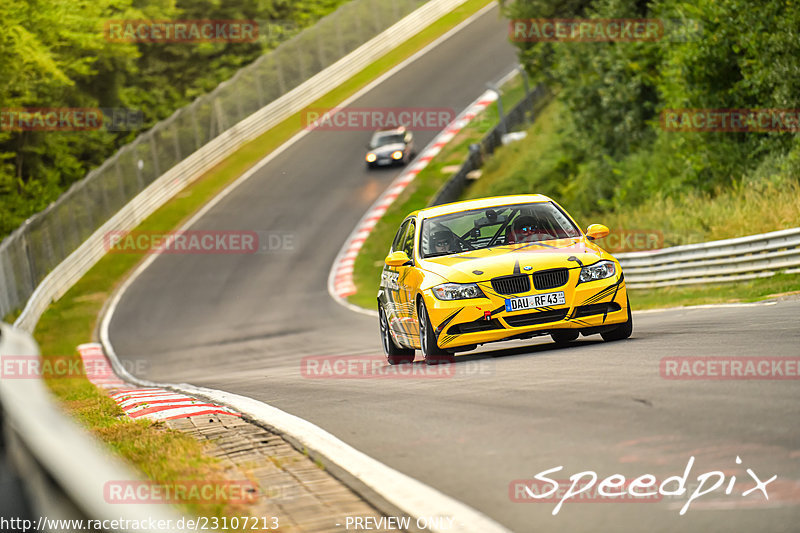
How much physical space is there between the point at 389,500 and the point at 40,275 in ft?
104

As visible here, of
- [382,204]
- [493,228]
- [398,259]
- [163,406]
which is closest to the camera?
[163,406]

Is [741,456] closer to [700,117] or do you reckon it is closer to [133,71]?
[700,117]

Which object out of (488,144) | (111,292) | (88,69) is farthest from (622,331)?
(88,69)

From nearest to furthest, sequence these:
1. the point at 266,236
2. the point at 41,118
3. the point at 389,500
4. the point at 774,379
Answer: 1. the point at 389,500
2. the point at 774,379
3. the point at 266,236
4. the point at 41,118

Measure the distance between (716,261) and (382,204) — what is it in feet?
72.5

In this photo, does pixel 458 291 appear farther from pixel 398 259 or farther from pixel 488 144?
pixel 488 144

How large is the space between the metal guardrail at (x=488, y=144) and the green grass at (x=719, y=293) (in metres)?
14.6

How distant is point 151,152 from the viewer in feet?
143

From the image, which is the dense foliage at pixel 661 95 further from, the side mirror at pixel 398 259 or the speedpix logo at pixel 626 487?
the speedpix logo at pixel 626 487

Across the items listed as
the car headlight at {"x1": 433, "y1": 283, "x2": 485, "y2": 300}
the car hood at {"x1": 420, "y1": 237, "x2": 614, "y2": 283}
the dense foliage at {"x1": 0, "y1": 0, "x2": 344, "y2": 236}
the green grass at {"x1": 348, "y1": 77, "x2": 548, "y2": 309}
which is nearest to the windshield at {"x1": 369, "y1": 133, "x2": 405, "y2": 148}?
the green grass at {"x1": 348, "y1": 77, "x2": 548, "y2": 309}

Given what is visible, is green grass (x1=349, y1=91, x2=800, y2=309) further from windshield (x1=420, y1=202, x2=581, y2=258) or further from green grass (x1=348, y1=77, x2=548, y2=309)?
windshield (x1=420, y1=202, x2=581, y2=258)

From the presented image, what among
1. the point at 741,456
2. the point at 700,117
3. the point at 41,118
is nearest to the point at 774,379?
the point at 741,456

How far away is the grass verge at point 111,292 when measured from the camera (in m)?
6.26

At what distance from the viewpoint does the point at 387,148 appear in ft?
143
